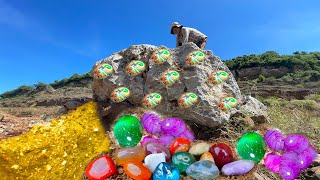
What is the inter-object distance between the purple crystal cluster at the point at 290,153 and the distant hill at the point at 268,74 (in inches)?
917

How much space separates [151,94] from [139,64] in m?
0.73

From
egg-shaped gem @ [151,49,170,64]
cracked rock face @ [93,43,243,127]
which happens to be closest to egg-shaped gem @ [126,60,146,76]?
cracked rock face @ [93,43,243,127]

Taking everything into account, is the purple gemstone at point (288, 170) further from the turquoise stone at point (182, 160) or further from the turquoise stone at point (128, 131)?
the turquoise stone at point (128, 131)

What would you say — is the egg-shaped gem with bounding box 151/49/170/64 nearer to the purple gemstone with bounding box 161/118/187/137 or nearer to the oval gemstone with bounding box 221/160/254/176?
the purple gemstone with bounding box 161/118/187/137

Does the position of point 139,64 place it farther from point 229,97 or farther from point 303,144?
point 303,144

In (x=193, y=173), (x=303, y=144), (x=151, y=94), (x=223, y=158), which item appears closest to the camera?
(x=193, y=173)

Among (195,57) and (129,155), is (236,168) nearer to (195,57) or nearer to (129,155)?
(129,155)

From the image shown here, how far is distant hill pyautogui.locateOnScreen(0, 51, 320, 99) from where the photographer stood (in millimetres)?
31706

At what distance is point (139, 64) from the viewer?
7668 mm

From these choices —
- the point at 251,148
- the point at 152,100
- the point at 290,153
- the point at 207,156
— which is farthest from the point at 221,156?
the point at 152,100

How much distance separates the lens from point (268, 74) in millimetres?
36531

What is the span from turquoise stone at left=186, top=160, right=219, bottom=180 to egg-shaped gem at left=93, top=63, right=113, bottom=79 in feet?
13.9

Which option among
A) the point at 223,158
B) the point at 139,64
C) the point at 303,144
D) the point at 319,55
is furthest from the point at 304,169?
the point at 319,55

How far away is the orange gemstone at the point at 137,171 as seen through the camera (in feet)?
12.4
